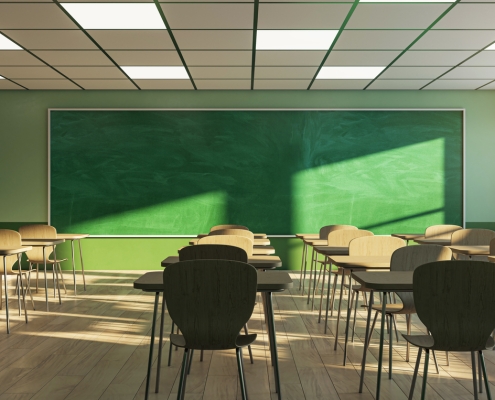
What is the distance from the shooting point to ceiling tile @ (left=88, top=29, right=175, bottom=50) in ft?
19.0

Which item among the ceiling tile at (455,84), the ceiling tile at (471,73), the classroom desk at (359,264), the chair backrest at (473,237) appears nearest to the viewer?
the classroom desk at (359,264)

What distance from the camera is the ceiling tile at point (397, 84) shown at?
8273 millimetres

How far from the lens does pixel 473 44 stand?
6.29m

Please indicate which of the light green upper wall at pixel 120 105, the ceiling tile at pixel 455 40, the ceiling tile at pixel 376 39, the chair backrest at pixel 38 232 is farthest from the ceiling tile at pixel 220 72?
the chair backrest at pixel 38 232

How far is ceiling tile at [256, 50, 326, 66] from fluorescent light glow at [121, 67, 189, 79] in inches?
44.4

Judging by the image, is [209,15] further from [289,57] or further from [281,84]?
[281,84]

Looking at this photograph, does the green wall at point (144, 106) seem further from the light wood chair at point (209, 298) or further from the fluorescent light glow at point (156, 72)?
the light wood chair at point (209, 298)

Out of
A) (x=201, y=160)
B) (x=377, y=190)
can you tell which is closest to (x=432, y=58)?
(x=377, y=190)

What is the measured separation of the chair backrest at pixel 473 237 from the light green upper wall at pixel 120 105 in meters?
3.42

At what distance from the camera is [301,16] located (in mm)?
5336

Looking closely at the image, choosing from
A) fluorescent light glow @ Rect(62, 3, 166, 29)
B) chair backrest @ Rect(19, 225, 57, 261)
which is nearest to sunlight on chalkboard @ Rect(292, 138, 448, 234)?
chair backrest @ Rect(19, 225, 57, 261)

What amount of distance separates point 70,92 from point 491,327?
7817 mm

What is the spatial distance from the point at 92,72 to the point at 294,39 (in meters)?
3.01

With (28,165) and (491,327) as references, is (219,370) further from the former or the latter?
(28,165)
